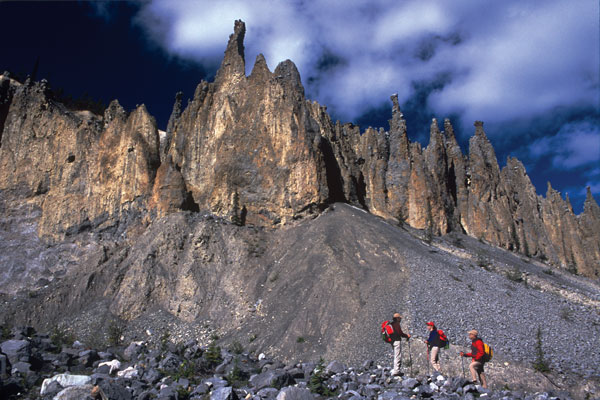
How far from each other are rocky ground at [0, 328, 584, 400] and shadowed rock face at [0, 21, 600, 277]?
1369 centimetres

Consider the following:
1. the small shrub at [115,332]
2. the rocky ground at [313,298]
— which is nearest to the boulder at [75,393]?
the rocky ground at [313,298]

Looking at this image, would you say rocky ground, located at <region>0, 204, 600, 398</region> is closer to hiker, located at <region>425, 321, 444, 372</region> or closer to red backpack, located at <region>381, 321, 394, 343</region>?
hiker, located at <region>425, 321, 444, 372</region>

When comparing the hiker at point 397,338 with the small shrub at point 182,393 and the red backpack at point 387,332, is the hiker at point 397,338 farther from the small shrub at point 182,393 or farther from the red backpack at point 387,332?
the small shrub at point 182,393

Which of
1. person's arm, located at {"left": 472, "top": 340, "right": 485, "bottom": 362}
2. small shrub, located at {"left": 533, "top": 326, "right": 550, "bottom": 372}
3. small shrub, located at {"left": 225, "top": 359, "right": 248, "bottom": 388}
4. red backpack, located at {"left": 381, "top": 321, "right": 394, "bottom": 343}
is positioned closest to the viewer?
person's arm, located at {"left": 472, "top": 340, "right": 485, "bottom": 362}

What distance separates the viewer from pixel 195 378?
57.5 feet

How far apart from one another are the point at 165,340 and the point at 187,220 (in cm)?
1085

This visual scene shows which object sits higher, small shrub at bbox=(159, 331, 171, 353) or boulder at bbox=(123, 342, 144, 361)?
small shrub at bbox=(159, 331, 171, 353)

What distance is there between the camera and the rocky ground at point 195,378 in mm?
13758

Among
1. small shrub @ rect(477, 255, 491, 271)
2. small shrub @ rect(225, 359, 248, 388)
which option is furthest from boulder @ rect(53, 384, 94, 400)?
small shrub @ rect(477, 255, 491, 271)

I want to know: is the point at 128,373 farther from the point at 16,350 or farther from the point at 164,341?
the point at 16,350

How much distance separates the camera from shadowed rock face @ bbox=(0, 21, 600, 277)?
111 feet

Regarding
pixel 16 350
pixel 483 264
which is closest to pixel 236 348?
pixel 16 350

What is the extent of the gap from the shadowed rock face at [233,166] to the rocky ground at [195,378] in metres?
13.7

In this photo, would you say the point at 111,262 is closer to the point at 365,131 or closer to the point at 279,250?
the point at 279,250
